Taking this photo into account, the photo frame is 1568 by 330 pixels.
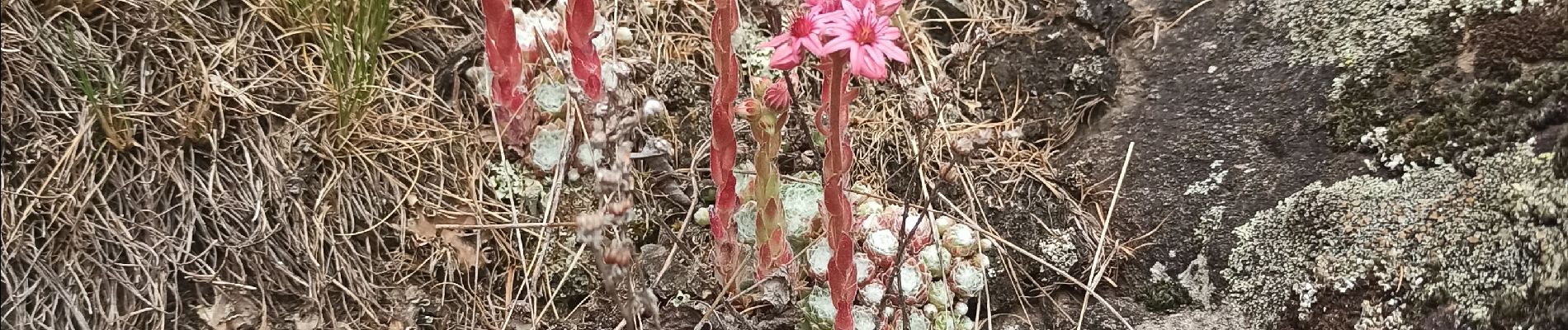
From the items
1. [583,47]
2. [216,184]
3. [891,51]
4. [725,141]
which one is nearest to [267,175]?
[216,184]

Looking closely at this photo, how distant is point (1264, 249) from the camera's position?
1.28 m

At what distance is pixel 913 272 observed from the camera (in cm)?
138

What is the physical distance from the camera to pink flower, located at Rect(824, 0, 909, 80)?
0.93 metres

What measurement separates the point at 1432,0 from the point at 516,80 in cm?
135

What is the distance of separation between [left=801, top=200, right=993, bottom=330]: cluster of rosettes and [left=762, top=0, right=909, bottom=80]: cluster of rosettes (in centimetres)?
41

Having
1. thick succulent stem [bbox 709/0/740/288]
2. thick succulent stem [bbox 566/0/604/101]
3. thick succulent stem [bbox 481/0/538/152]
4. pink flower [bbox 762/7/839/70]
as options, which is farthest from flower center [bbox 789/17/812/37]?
thick succulent stem [bbox 481/0/538/152]

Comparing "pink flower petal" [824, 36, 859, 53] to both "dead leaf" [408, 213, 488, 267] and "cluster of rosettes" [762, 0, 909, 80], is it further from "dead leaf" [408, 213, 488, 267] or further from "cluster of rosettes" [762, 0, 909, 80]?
"dead leaf" [408, 213, 488, 267]

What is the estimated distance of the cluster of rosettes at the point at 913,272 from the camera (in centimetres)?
133

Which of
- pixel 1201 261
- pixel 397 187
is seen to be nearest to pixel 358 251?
pixel 397 187

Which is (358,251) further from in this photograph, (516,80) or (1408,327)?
(1408,327)

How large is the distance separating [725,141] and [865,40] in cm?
32

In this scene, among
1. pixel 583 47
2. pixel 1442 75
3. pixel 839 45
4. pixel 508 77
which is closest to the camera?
pixel 839 45

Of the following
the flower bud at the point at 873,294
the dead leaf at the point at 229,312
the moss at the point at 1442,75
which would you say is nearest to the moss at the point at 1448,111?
the moss at the point at 1442,75

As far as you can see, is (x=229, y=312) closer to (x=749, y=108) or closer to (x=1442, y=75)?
(x=749, y=108)
